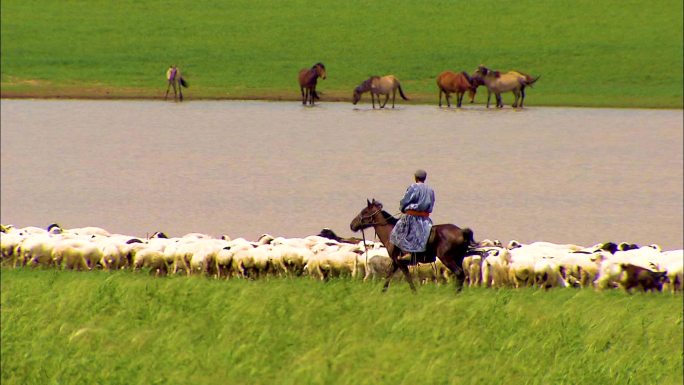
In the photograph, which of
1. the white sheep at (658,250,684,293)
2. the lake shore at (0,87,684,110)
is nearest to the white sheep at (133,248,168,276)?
the white sheep at (658,250,684,293)

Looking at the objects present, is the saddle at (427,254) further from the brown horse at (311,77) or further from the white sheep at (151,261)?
the brown horse at (311,77)

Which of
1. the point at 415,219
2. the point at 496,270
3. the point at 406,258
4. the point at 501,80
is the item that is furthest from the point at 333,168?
the point at 415,219

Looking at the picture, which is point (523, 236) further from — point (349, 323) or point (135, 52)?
point (135, 52)

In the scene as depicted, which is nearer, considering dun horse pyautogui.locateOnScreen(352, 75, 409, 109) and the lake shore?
dun horse pyautogui.locateOnScreen(352, 75, 409, 109)

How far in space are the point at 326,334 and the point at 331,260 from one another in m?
3.92

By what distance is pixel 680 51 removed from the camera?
67500 mm

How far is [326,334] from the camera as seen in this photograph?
565 inches

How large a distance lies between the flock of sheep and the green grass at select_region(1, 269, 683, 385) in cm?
58

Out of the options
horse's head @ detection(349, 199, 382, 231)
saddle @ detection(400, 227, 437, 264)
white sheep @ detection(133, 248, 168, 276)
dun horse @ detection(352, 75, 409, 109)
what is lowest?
white sheep @ detection(133, 248, 168, 276)

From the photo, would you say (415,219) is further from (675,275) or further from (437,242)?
(675,275)

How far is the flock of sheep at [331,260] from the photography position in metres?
17.7

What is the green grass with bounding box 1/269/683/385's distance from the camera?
12906 mm

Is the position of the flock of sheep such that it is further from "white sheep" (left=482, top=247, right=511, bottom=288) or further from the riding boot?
the riding boot

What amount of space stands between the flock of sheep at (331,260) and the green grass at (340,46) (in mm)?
40239
